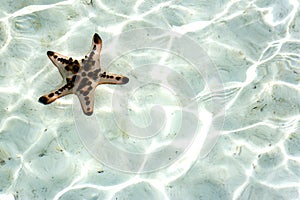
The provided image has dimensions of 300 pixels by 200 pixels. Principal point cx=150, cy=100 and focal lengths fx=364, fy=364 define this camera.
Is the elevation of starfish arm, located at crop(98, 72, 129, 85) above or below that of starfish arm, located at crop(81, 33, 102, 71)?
below

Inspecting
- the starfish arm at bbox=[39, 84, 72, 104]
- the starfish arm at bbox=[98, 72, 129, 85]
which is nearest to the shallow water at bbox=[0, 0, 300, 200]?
the starfish arm at bbox=[39, 84, 72, 104]

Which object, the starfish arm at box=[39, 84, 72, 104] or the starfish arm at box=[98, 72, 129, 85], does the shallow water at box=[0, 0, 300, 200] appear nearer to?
the starfish arm at box=[39, 84, 72, 104]

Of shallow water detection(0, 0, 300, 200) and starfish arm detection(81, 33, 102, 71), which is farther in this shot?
starfish arm detection(81, 33, 102, 71)

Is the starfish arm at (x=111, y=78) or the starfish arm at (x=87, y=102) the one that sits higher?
the starfish arm at (x=111, y=78)

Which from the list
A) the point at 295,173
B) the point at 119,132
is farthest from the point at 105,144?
the point at 295,173

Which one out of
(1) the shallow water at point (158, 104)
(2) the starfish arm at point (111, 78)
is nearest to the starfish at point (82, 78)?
(2) the starfish arm at point (111, 78)

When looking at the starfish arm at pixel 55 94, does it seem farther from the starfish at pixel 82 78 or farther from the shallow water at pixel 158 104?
the shallow water at pixel 158 104

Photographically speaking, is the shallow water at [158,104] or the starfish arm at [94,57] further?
the starfish arm at [94,57]

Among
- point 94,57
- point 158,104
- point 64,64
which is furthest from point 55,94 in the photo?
point 158,104
